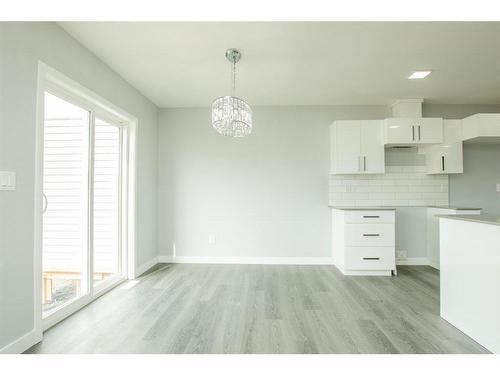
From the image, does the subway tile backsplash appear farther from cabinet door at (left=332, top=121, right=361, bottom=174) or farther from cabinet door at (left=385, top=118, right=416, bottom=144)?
cabinet door at (left=385, top=118, right=416, bottom=144)

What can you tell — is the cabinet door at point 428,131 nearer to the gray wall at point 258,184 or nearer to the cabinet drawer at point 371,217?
the gray wall at point 258,184

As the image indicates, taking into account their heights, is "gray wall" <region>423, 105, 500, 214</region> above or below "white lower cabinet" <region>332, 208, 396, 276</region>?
above

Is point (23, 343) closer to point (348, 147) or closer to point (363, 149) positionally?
point (348, 147)

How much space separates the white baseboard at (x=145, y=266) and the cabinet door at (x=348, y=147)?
3.14 meters

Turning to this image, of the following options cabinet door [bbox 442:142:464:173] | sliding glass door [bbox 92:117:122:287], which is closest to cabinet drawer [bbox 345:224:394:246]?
cabinet door [bbox 442:142:464:173]

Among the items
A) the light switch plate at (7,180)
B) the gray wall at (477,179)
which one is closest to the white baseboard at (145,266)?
the light switch plate at (7,180)

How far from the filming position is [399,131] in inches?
163

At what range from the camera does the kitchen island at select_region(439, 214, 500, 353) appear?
1.95 meters

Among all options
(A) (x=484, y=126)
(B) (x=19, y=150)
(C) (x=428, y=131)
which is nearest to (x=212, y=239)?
(B) (x=19, y=150)

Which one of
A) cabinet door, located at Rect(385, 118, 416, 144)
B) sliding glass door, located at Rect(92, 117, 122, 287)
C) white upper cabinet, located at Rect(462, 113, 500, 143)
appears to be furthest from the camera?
cabinet door, located at Rect(385, 118, 416, 144)

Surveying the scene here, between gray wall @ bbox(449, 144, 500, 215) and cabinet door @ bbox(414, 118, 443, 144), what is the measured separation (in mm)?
833

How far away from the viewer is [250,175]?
4699 millimetres

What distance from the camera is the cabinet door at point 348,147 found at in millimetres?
4293
